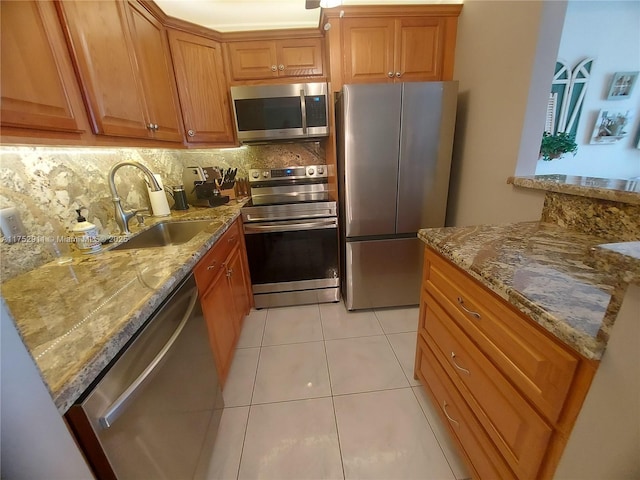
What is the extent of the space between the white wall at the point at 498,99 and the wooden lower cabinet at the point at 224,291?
1.68m

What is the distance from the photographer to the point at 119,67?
122 centimetres

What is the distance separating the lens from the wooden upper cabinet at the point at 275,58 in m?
2.01

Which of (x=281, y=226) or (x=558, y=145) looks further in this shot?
(x=281, y=226)

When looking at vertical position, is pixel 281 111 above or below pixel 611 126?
above

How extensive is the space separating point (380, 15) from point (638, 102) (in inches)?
77.0

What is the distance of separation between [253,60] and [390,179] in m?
1.48

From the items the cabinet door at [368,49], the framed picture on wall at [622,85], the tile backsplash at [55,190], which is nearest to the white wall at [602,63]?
the framed picture on wall at [622,85]

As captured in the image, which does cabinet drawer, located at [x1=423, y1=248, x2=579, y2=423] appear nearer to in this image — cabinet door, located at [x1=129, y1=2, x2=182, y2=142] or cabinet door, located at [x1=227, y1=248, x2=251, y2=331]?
cabinet door, located at [x1=227, y1=248, x2=251, y2=331]

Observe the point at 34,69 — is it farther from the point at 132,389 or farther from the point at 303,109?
the point at 303,109

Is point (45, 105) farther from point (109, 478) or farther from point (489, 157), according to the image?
point (489, 157)

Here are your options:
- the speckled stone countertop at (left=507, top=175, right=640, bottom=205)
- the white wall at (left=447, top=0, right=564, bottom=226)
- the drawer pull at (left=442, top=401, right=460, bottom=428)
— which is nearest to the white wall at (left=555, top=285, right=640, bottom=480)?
the drawer pull at (left=442, top=401, right=460, bottom=428)

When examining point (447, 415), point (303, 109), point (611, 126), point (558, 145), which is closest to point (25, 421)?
point (447, 415)

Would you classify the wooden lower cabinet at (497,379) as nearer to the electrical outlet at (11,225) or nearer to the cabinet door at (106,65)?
the cabinet door at (106,65)

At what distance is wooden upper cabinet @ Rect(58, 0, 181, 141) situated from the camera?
100 cm
